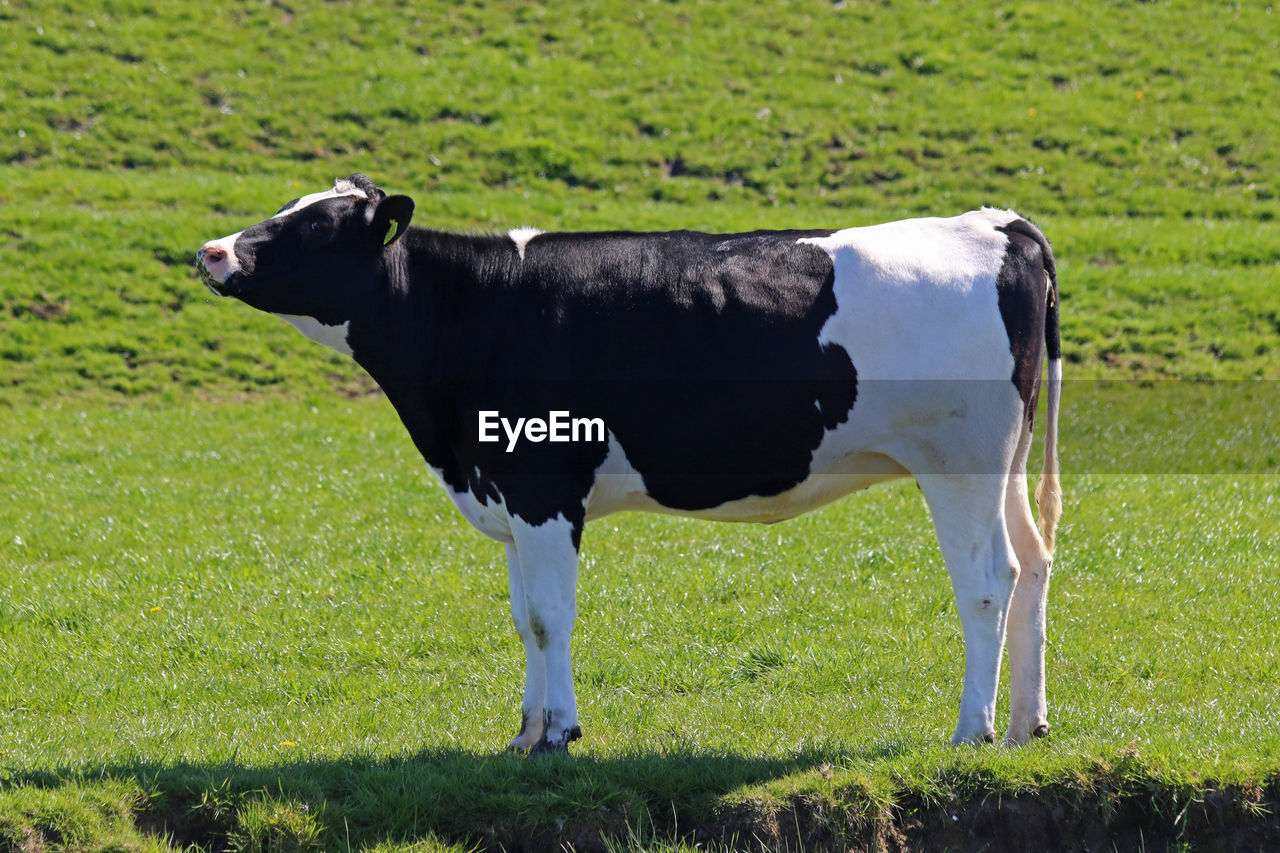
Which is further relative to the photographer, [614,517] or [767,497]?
[614,517]

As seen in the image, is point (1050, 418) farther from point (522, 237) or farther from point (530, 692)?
point (530, 692)

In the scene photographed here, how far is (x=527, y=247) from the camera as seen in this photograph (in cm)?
690

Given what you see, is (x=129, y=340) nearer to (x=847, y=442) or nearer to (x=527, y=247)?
(x=527, y=247)

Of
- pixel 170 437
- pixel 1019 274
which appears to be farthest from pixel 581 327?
pixel 170 437

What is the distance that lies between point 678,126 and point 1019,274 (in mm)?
18891

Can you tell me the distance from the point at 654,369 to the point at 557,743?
194 centimetres

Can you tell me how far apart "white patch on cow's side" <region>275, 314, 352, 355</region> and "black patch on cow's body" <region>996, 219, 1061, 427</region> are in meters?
3.41

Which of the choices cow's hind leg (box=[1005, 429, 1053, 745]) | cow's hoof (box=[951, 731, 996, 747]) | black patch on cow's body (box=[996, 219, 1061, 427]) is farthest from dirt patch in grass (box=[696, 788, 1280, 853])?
black patch on cow's body (box=[996, 219, 1061, 427])

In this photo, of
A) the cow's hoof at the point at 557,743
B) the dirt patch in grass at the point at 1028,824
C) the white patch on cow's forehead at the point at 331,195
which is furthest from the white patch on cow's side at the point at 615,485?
the white patch on cow's forehead at the point at 331,195

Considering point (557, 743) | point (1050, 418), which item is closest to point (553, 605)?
point (557, 743)

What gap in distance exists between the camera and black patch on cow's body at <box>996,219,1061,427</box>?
6605 mm

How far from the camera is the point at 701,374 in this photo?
654cm

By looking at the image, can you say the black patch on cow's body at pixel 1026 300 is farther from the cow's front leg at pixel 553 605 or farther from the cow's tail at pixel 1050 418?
the cow's front leg at pixel 553 605

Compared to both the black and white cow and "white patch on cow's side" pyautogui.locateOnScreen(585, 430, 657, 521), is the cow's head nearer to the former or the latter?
the black and white cow
